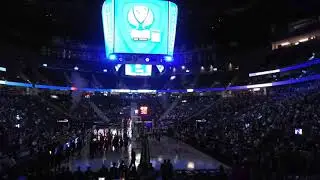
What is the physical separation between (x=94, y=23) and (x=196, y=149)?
27.7 metres

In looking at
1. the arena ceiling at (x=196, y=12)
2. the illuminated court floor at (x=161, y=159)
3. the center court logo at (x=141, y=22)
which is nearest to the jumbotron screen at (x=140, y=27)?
the center court logo at (x=141, y=22)

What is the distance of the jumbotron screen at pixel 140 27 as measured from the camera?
23.8 meters

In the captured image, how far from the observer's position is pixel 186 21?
48.4m

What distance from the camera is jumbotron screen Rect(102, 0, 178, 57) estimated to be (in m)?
23.8

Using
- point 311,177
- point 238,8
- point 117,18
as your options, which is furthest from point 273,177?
point 238,8

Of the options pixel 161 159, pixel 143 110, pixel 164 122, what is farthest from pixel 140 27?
A: pixel 164 122

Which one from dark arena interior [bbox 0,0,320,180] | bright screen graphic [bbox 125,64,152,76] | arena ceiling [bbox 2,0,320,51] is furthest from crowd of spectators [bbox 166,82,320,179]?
arena ceiling [bbox 2,0,320,51]

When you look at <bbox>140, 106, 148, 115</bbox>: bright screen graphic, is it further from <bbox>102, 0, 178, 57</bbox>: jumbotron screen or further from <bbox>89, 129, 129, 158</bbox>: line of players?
<bbox>102, 0, 178, 57</bbox>: jumbotron screen

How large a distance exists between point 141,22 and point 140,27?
310mm

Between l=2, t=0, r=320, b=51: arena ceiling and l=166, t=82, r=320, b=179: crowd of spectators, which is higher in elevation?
l=2, t=0, r=320, b=51: arena ceiling

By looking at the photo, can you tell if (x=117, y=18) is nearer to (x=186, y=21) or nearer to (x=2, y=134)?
(x=2, y=134)

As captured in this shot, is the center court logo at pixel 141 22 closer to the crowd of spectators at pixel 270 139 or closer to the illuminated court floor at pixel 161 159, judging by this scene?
the illuminated court floor at pixel 161 159

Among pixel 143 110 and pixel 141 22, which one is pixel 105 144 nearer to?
pixel 143 110

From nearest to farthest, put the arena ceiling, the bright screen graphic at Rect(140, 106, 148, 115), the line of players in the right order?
1. the line of players
2. the bright screen graphic at Rect(140, 106, 148, 115)
3. the arena ceiling
